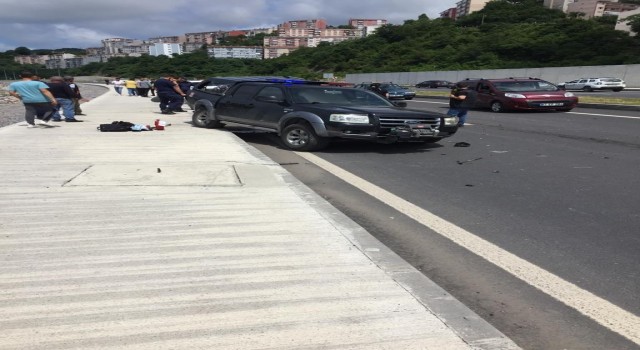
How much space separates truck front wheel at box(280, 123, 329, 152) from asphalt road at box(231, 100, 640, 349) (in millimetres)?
222

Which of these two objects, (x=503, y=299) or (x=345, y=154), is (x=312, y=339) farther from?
(x=345, y=154)

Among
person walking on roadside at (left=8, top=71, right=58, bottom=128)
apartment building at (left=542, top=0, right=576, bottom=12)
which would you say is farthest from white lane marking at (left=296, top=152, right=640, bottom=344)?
apartment building at (left=542, top=0, right=576, bottom=12)

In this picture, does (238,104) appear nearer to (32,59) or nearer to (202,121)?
(202,121)

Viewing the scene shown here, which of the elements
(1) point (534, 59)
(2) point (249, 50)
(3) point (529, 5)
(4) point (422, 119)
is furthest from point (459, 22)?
(4) point (422, 119)

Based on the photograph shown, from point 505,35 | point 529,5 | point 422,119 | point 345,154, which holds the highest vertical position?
point 529,5

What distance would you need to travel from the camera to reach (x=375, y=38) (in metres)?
102

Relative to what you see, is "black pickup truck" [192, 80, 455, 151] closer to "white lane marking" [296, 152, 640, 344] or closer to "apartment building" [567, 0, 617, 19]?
"white lane marking" [296, 152, 640, 344]

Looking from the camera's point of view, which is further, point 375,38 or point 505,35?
point 375,38

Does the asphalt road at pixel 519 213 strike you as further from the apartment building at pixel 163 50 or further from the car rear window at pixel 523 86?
the apartment building at pixel 163 50

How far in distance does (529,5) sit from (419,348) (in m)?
106

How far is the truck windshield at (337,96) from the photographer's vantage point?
9438mm

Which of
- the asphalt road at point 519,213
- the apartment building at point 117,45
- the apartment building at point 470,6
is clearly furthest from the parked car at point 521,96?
the apartment building at point 117,45

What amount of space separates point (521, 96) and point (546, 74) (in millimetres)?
34834

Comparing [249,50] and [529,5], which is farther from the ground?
[529,5]
